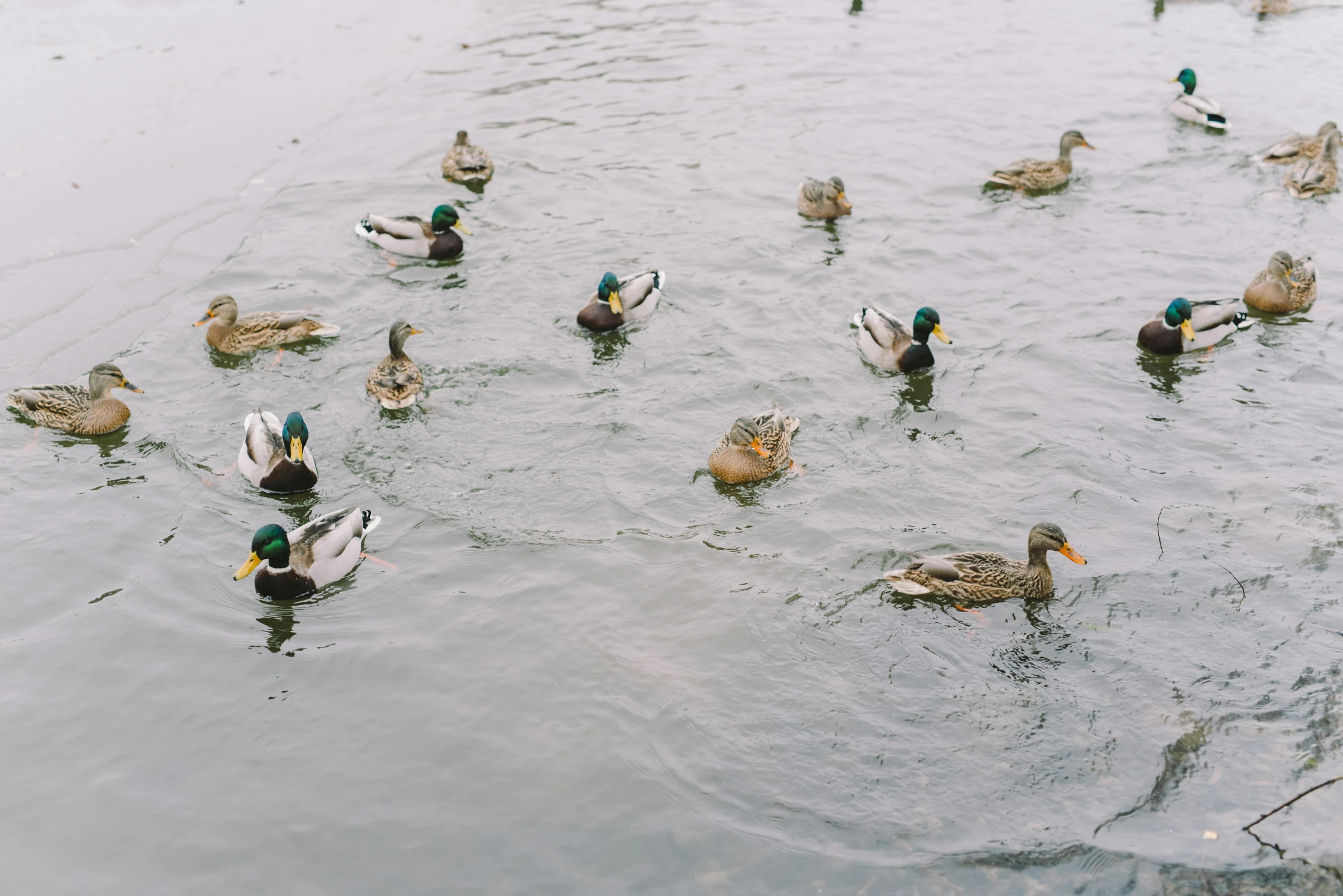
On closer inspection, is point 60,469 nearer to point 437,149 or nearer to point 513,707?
point 513,707

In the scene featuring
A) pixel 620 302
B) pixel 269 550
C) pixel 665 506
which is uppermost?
pixel 620 302

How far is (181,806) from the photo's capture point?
686cm

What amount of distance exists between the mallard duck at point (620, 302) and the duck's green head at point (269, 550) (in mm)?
4757

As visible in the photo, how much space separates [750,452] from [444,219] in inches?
243

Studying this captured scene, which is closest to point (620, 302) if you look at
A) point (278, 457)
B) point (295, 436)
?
point (295, 436)

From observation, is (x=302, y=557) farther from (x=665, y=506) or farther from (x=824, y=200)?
(x=824, y=200)

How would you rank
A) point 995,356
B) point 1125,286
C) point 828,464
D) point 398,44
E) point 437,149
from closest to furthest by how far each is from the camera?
point 828,464 < point 995,356 < point 1125,286 < point 437,149 < point 398,44

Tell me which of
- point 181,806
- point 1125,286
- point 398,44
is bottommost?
point 181,806

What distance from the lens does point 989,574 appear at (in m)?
8.09

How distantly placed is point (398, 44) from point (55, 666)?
15630 millimetres

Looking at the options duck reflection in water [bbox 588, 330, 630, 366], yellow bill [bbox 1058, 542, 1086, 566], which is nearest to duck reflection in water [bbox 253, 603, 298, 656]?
duck reflection in water [bbox 588, 330, 630, 366]

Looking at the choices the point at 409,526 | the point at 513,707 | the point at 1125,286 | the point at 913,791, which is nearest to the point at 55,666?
the point at 409,526

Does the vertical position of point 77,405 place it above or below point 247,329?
below

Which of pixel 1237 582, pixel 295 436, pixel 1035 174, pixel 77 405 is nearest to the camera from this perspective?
pixel 1237 582
